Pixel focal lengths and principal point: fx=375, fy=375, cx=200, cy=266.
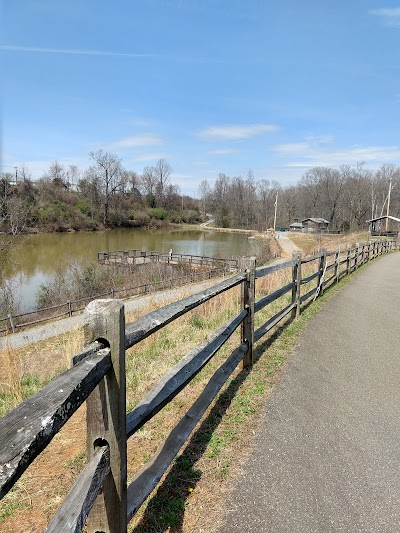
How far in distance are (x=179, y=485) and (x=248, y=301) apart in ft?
8.53

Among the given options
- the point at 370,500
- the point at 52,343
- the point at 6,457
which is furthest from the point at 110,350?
the point at 52,343

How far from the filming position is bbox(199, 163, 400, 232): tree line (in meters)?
82.7

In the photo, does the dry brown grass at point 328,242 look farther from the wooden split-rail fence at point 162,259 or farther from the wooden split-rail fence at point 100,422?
the wooden split-rail fence at point 100,422

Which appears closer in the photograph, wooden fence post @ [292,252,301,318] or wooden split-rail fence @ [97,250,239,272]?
wooden fence post @ [292,252,301,318]

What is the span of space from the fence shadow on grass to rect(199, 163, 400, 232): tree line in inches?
2944

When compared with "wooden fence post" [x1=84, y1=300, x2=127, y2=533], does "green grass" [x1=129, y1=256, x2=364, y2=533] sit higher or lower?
lower

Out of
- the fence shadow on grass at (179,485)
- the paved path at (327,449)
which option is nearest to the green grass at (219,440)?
the fence shadow on grass at (179,485)

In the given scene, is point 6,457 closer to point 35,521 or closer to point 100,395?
point 100,395

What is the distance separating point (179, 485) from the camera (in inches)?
109

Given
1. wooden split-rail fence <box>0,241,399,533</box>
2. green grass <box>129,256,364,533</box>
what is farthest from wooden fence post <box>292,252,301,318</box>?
wooden split-rail fence <box>0,241,399,533</box>

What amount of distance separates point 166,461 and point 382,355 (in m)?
4.37

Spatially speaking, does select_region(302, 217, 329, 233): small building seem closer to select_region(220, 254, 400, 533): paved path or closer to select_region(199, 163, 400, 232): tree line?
select_region(199, 163, 400, 232): tree line

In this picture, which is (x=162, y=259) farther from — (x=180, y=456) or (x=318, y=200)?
(x=318, y=200)

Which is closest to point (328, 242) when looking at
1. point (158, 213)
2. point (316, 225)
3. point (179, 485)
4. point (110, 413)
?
point (316, 225)
